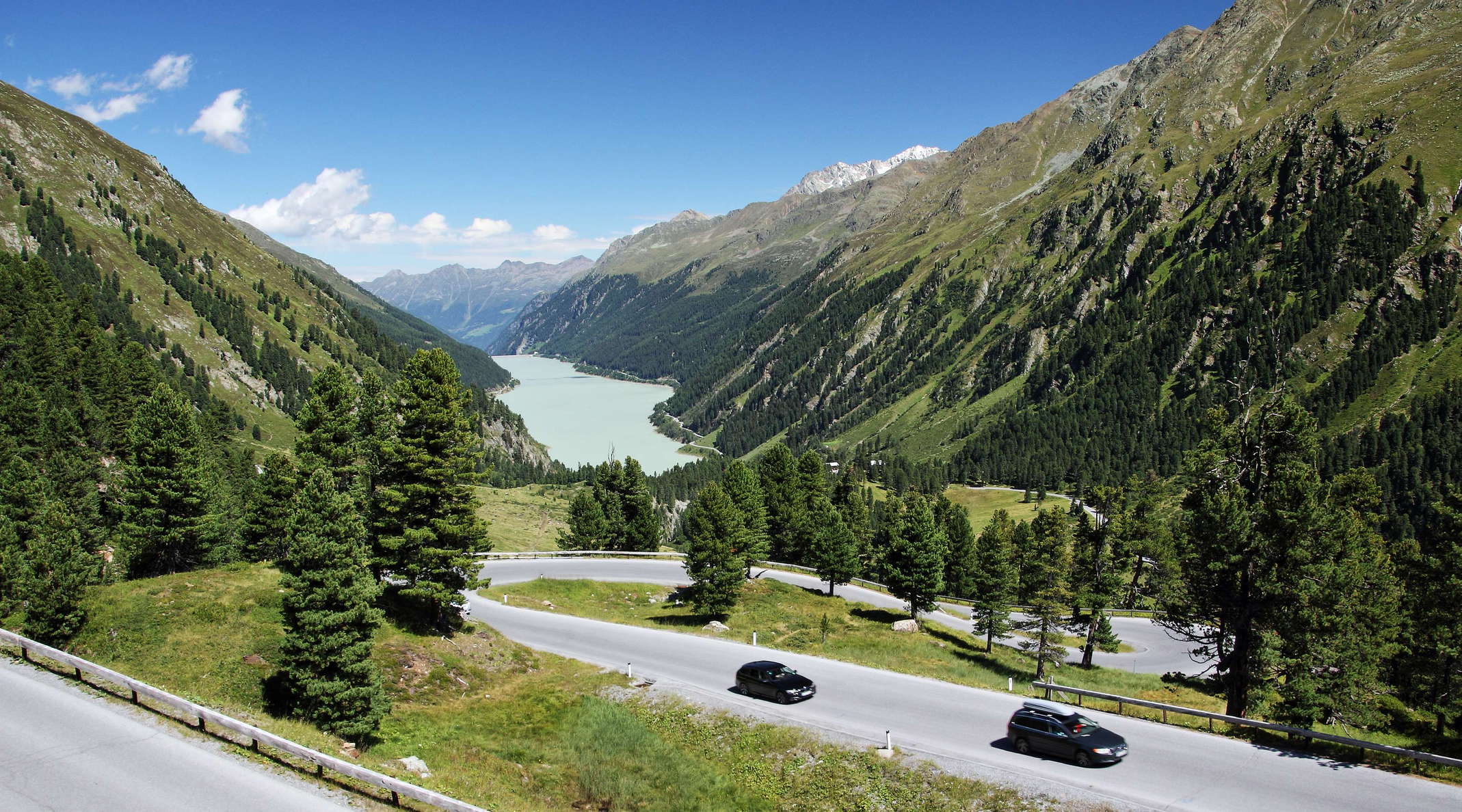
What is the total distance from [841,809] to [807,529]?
6097 centimetres

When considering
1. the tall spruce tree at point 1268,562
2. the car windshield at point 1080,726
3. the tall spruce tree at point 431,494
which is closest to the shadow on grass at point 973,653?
the tall spruce tree at point 1268,562

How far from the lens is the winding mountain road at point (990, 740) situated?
71.5 feet

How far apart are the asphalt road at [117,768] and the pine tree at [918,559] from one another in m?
51.6

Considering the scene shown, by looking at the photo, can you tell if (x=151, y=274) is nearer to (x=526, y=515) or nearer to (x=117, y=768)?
(x=526, y=515)

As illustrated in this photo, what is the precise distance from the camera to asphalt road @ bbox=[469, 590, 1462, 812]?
21.7 metres

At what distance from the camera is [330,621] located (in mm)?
23953

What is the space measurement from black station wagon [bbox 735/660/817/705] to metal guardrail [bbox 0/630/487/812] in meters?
16.7

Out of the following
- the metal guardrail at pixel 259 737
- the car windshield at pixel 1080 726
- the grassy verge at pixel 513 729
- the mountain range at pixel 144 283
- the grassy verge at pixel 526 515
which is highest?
the mountain range at pixel 144 283

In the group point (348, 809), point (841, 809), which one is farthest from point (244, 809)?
point (841, 809)

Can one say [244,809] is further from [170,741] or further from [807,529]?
[807,529]

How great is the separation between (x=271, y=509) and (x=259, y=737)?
121 feet

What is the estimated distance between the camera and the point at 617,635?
157 feet

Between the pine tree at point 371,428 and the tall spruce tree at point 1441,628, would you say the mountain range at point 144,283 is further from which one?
the tall spruce tree at point 1441,628

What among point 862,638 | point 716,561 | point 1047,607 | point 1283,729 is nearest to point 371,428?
point 716,561
